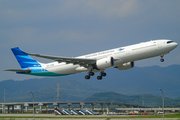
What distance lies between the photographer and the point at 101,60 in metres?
49.8

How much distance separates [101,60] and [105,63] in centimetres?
118

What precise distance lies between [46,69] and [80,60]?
9.87 m

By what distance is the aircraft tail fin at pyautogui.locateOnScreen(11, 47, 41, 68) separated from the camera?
5978 cm

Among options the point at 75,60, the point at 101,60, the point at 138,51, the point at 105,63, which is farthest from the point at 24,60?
the point at 138,51

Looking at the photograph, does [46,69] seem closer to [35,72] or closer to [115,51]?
[35,72]

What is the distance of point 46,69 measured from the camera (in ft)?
186

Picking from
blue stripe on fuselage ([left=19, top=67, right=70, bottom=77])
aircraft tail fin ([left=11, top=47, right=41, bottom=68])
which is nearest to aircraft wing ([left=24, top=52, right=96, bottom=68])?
blue stripe on fuselage ([left=19, top=67, right=70, bottom=77])

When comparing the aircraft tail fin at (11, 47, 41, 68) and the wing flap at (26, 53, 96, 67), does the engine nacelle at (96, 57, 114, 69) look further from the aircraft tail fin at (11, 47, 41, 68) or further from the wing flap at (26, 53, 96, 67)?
the aircraft tail fin at (11, 47, 41, 68)

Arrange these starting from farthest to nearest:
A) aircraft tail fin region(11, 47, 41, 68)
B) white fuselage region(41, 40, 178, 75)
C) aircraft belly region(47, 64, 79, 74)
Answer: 1. aircraft tail fin region(11, 47, 41, 68)
2. aircraft belly region(47, 64, 79, 74)
3. white fuselage region(41, 40, 178, 75)

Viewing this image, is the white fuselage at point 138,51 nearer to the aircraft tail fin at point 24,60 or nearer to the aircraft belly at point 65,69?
the aircraft belly at point 65,69

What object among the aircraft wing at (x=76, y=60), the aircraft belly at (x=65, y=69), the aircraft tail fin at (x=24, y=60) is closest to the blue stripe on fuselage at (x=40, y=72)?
the aircraft belly at (x=65, y=69)

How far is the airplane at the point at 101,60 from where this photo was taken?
153 feet

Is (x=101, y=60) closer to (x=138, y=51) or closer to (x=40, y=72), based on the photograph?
(x=138, y=51)

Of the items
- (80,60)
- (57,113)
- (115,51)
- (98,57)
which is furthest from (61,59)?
(57,113)
